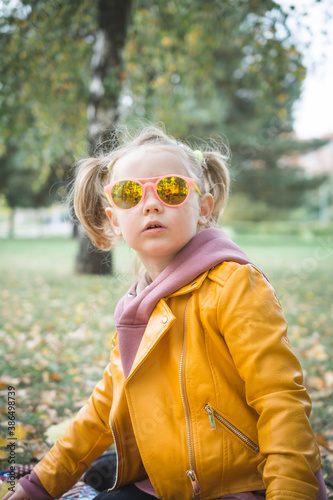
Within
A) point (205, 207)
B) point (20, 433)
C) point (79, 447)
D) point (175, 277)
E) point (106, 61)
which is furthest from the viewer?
point (106, 61)

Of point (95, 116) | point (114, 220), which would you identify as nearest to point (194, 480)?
point (114, 220)

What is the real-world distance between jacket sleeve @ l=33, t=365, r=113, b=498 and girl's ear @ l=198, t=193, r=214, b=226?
738mm

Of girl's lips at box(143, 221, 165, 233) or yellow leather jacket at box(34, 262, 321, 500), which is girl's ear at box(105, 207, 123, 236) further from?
yellow leather jacket at box(34, 262, 321, 500)

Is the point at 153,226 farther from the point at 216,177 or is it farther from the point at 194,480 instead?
the point at 194,480

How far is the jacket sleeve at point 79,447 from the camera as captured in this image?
61.4 inches

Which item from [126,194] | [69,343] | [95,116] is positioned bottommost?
[69,343]

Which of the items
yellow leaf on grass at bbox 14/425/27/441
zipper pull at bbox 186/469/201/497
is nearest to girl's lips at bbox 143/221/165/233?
zipper pull at bbox 186/469/201/497

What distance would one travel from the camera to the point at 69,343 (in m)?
3.96

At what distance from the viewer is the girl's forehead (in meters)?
1.53

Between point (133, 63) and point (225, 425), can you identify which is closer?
point (225, 425)

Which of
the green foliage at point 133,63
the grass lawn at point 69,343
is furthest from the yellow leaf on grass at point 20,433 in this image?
the green foliage at point 133,63

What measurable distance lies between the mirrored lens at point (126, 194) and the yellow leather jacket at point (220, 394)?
383mm

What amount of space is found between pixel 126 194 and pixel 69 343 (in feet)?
9.15

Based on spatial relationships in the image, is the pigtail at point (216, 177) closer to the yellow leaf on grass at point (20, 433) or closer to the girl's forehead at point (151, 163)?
the girl's forehead at point (151, 163)
